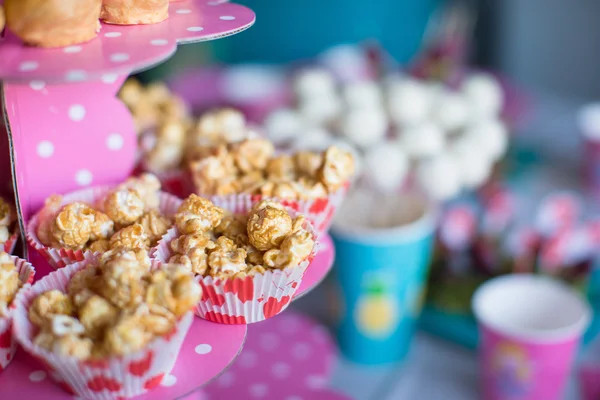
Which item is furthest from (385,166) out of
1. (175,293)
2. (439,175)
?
(175,293)

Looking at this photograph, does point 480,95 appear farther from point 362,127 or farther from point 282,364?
point 282,364

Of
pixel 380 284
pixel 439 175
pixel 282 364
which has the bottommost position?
pixel 282 364

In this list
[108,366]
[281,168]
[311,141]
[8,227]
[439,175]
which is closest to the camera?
[108,366]

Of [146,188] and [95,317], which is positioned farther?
[146,188]

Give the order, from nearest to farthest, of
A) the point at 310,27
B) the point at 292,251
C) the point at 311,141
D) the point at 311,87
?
the point at 292,251 → the point at 311,141 → the point at 311,87 → the point at 310,27

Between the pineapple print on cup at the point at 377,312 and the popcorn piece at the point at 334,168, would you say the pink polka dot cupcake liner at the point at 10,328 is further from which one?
the pineapple print on cup at the point at 377,312

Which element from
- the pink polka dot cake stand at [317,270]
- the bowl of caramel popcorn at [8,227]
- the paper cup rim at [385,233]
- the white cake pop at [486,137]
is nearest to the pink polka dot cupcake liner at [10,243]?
the bowl of caramel popcorn at [8,227]

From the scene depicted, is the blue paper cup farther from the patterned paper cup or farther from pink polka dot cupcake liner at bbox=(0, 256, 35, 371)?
pink polka dot cupcake liner at bbox=(0, 256, 35, 371)
